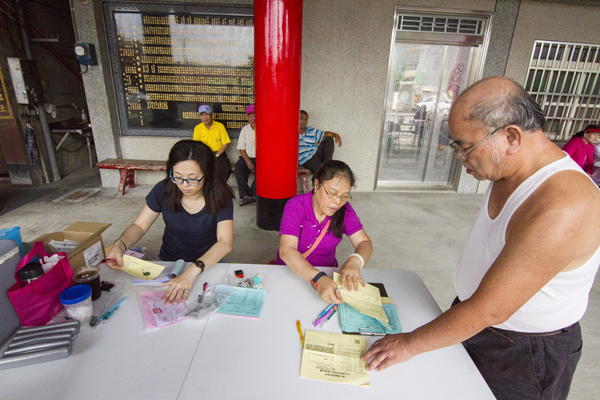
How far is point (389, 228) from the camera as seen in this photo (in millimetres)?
3684

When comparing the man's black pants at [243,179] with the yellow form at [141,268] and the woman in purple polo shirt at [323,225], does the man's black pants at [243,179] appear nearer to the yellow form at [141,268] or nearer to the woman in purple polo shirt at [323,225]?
the woman in purple polo shirt at [323,225]

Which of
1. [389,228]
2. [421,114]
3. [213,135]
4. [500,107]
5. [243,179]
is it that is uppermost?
[500,107]

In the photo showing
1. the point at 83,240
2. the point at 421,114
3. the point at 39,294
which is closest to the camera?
the point at 39,294

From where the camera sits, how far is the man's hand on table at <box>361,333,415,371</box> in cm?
94

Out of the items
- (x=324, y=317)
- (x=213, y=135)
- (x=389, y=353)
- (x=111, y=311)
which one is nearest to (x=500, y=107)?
(x=389, y=353)

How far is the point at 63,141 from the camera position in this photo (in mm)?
5383

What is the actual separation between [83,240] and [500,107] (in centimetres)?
220

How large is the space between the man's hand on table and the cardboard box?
1.71 m

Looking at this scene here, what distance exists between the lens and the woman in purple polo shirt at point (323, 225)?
1525 millimetres

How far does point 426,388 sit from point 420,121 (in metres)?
4.63

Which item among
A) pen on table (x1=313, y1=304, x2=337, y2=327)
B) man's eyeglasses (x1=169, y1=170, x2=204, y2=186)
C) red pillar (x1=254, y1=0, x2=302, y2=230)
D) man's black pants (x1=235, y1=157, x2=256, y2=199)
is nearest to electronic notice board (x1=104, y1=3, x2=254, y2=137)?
man's black pants (x1=235, y1=157, x2=256, y2=199)

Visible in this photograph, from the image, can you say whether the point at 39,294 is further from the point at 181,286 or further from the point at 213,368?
the point at 213,368

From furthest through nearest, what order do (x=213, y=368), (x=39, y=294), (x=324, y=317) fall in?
(x=324, y=317), (x=39, y=294), (x=213, y=368)

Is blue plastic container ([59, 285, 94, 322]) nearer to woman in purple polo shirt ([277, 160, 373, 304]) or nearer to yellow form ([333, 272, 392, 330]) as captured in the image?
woman in purple polo shirt ([277, 160, 373, 304])
